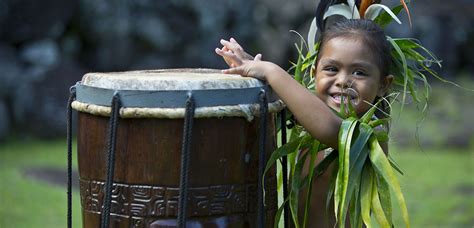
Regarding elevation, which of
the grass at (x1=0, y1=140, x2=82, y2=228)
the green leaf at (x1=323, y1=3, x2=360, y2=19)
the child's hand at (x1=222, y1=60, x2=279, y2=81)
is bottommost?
the grass at (x1=0, y1=140, x2=82, y2=228)

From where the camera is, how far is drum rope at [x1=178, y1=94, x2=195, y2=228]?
2434mm

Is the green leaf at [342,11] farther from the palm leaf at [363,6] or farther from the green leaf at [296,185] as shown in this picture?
the green leaf at [296,185]

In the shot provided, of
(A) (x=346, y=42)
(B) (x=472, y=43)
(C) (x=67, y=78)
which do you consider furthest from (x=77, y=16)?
(A) (x=346, y=42)

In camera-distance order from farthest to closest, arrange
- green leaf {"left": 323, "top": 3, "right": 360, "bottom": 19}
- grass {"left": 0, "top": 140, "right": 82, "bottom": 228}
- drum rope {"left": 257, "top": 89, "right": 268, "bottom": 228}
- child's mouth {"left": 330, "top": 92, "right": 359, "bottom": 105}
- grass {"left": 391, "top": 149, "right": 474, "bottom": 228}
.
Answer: grass {"left": 391, "top": 149, "right": 474, "bottom": 228}, grass {"left": 0, "top": 140, "right": 82, "bottom": 228}, green leaf {"left": 323, "top": 3, "right": 360, "bottom": 19}, child's mouth {"left": 330, "top": 92, "right": 359, "bottom": 105}, drum rope {"left": 257, "top": 89, "right": 268, "bottom": 228}

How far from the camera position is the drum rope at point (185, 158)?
2434 millimetres

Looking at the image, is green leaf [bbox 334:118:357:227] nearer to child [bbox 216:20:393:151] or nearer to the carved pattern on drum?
child [bbox 216:20:393:151]

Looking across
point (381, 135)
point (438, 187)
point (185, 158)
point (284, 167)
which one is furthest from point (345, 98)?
point (438, 187)

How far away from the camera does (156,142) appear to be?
2488mm

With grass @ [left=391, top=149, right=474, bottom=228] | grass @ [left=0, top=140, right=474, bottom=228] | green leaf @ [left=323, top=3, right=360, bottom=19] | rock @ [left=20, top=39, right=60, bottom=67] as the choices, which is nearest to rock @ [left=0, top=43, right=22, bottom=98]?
rock @ [left=20, top=39, right=60, bottom=67]

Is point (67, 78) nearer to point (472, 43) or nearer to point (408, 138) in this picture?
point (408, 138)

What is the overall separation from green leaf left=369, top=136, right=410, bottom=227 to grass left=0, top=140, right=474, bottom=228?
276 centimetres

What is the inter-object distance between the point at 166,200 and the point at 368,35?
0.84m

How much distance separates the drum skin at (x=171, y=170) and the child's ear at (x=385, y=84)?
21.1 inches

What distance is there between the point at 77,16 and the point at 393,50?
193 inches
